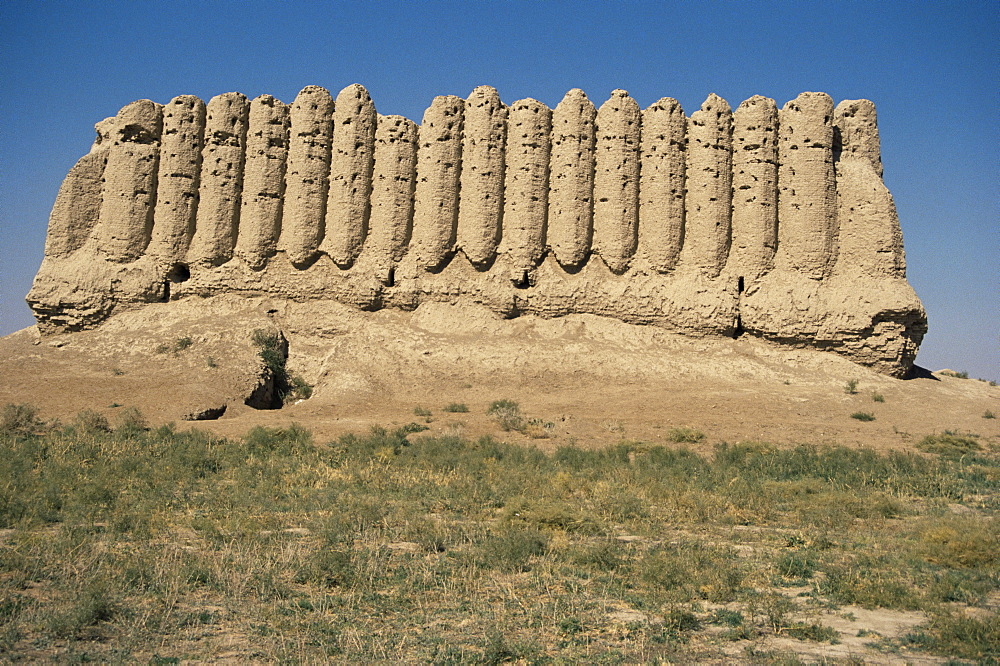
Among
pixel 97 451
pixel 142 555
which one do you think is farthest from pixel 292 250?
pixel 142 555

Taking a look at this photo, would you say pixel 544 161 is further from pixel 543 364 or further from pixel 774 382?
pixel 774 382

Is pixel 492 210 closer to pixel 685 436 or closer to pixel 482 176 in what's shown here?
pixel 482 176

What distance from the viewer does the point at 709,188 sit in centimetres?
2525

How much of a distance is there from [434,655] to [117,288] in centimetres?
2432

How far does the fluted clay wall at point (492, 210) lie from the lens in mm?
24844

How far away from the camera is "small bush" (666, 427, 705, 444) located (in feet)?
55.5

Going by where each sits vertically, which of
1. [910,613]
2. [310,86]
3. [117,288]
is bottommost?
[910,613]

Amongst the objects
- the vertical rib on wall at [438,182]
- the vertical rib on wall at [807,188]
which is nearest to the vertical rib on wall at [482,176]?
the vertical rib on wall at [438,182]

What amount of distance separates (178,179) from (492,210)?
35.1 feet

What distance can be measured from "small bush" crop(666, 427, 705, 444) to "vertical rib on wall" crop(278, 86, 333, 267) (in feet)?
47.3

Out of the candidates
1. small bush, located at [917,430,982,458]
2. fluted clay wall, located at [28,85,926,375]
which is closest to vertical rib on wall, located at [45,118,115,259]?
fluted clay wall, located at [28,85,926,375]

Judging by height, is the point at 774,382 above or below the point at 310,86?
below

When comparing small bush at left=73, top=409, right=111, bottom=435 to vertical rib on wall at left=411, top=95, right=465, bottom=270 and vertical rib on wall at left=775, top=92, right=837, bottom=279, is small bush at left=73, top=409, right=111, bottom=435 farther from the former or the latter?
vertical rib on wall at left=775, top=92, right=837, bottom=279

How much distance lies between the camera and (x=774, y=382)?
22.9m
